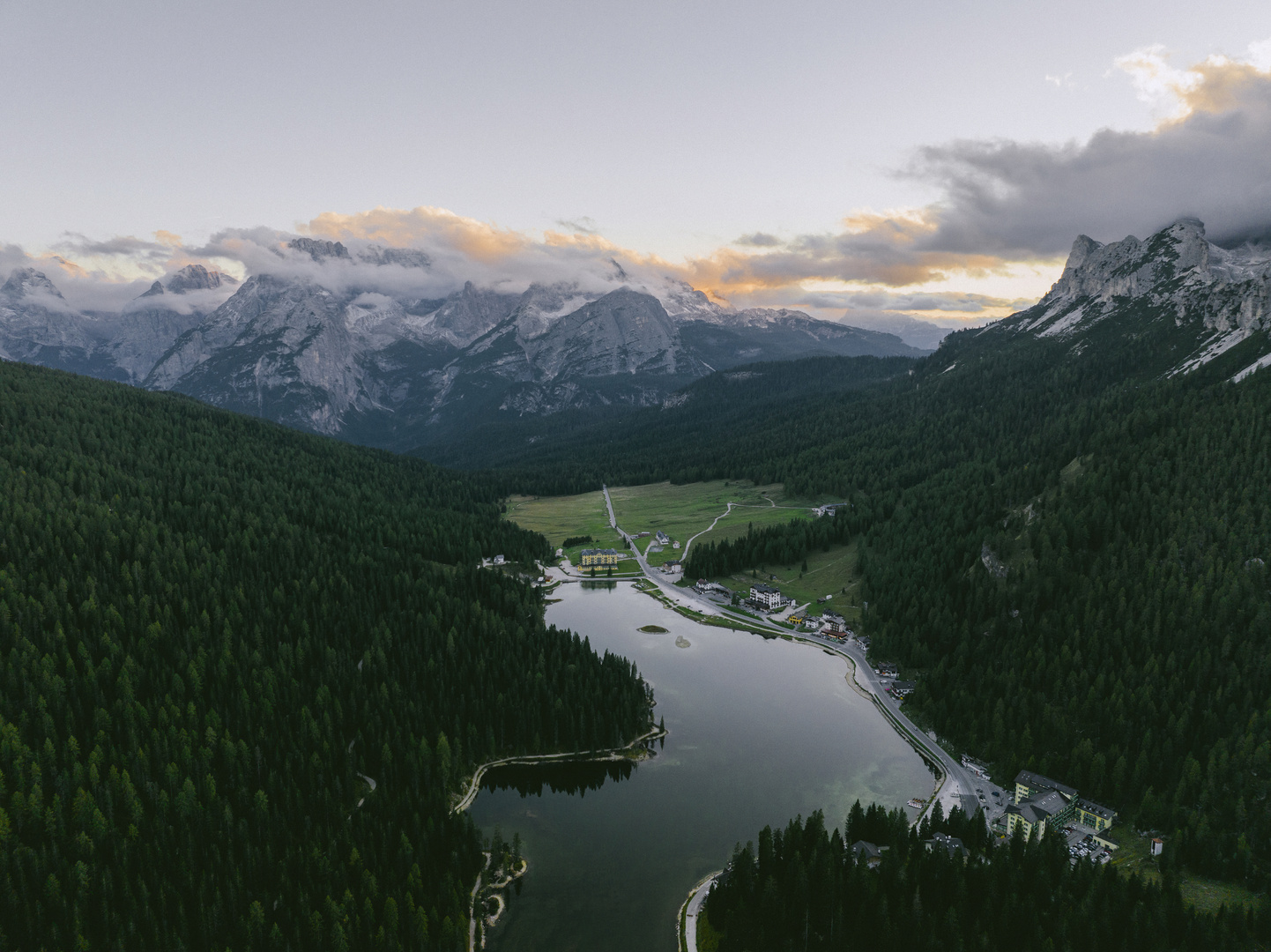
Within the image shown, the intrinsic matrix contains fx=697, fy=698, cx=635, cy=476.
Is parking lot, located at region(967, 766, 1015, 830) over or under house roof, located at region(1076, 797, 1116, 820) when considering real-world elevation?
under

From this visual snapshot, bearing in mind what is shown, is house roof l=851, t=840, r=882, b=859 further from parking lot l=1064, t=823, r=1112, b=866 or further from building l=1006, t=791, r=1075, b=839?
parking lot l=1064, t=823, r=1112, b=866

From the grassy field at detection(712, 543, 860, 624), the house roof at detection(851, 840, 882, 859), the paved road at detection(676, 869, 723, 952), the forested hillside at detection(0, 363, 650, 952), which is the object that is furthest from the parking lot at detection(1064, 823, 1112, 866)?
the grassy field at detection(712, 543, 860, 624)

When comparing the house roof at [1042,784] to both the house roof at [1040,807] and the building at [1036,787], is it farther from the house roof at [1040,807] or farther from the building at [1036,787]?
the house roof at [1040,807]

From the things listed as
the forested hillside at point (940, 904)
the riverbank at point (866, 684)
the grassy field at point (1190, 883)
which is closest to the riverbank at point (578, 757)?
the forested hillside at point (940, 904)

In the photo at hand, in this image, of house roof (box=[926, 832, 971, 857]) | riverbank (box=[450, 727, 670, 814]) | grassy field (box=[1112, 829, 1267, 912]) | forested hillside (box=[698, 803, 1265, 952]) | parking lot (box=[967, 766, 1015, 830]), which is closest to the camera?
forested hillside (box=[698, 803, 1265, 952])

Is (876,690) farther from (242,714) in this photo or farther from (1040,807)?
(242,714)

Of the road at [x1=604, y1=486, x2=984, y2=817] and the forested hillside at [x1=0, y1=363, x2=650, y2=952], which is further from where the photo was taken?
the road at [x1=604, y1=486, x2=984, y2=817]

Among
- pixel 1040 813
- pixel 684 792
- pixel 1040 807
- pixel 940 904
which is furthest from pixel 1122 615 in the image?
pixel 684 792
